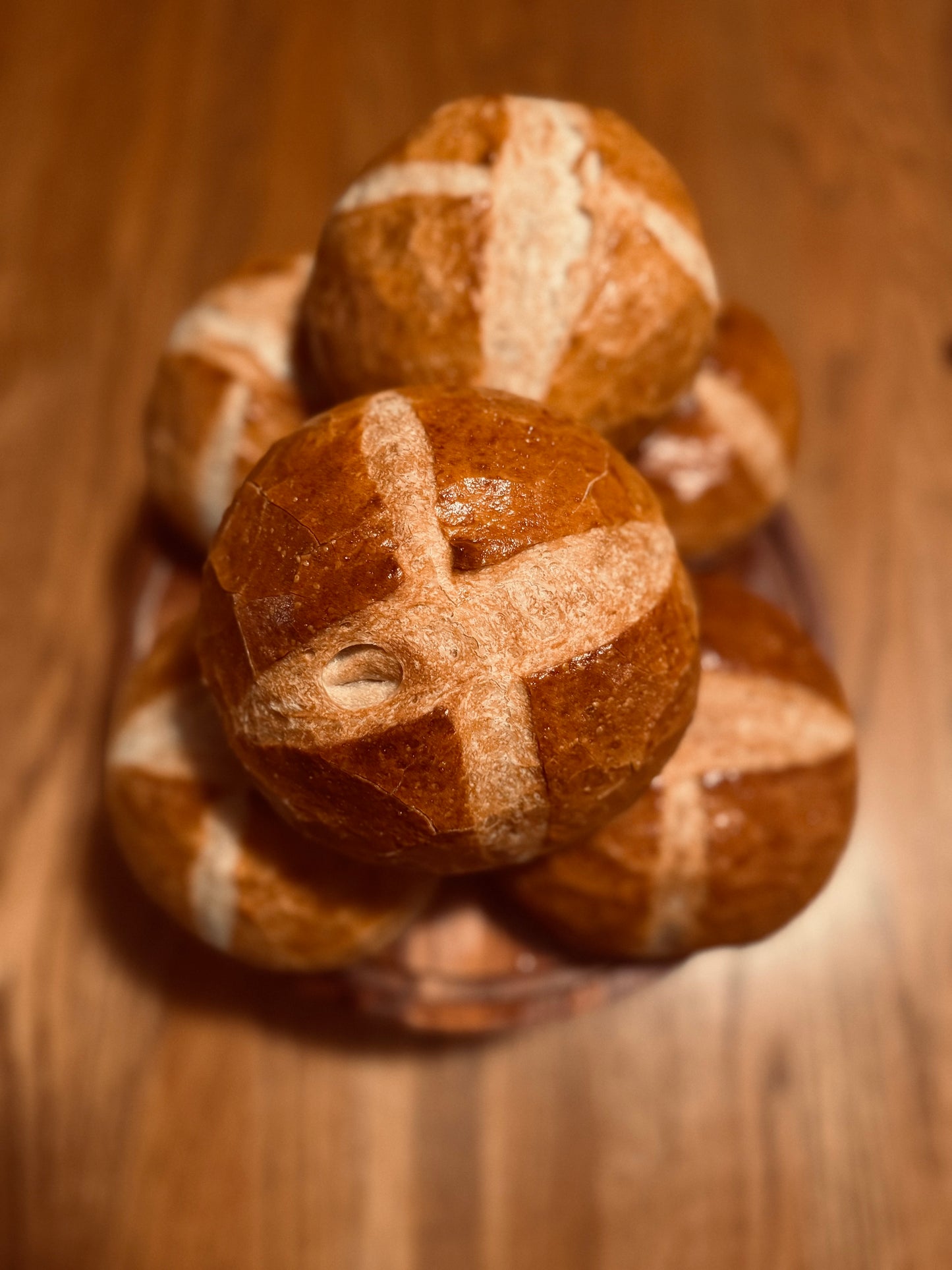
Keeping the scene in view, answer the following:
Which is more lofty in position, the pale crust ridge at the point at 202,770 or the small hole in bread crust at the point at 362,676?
the small hole in bread crust at the point at 362,676

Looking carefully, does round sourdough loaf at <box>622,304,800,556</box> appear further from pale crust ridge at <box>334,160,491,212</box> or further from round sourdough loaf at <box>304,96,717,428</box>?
pale crust ridge at <box>334,160,491,212</box>

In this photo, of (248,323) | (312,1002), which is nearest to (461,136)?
(248,323)

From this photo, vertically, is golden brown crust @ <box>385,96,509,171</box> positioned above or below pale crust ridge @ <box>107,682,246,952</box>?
above

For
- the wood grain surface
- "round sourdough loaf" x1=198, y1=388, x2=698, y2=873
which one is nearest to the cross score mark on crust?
"round sourdough loaf" x1=198, y1=388, x2=698, y2=873

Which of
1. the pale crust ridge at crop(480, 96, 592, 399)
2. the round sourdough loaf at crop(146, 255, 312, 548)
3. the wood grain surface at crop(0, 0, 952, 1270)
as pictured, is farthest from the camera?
the wood grain surface at crop(0, 0, 952, 1270)

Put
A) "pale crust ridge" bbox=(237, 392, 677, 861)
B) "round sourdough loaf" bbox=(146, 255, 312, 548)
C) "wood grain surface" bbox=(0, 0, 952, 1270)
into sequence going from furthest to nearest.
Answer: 1. "wood grain surface" bbox=(0, 0, 952, 1270)
2. "round sourdough loaf" bbox=(146, 255, 312, 548)
3. "pale crust ridge" bbox=(237, 392, 677, 861)

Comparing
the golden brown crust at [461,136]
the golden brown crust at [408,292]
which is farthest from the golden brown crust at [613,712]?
the golden brown crust at [461,136]

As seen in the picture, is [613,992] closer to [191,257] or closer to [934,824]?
[934,824]

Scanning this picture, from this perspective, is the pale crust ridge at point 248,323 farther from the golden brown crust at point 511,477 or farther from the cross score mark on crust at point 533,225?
the golden brown crust at point 511,477
